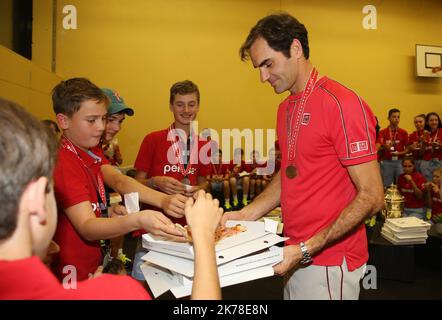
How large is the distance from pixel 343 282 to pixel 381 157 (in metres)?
5.69

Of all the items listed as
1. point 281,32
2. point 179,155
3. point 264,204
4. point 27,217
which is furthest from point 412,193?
point 27,217

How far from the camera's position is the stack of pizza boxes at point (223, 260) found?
41.5 inches

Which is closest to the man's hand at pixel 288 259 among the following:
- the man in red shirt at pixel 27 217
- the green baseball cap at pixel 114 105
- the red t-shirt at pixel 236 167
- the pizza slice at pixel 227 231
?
the pizza slice at pixel 227 231

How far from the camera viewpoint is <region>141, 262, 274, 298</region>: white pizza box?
1.04m

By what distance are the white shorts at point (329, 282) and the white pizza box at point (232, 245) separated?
0.33 m

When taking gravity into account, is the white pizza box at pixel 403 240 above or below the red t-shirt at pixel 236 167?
below

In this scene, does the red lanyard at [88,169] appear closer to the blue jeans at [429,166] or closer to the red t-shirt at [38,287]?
the red t-shirt at [38,287]

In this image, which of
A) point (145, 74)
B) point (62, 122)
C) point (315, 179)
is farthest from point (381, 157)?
point (62, 122)

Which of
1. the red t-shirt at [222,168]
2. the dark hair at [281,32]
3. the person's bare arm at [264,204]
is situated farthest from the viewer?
the red t-shirt at [222,168]

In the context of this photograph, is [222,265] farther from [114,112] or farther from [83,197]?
[114,112]

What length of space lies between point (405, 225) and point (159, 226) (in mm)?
2994

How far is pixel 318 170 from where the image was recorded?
4.66 feet

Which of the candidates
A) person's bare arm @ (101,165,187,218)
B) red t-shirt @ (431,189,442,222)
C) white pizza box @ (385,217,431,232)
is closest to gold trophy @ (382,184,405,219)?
white pizza box @ (385,217,431,232)

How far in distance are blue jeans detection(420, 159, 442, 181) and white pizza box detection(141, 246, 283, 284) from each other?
6.01 meters
